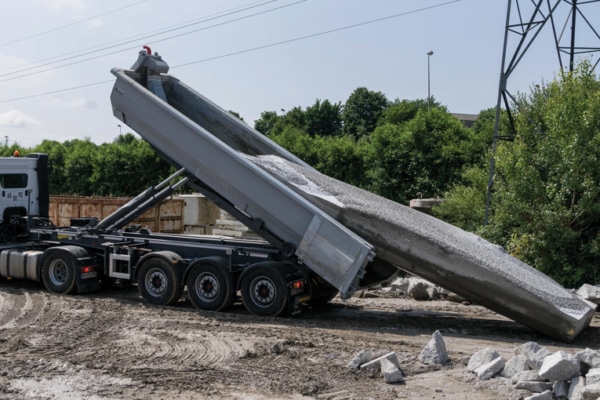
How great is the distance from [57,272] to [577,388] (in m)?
10.0

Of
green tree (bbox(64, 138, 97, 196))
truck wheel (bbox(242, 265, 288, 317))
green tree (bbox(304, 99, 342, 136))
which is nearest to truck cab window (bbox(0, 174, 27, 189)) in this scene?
truck wheel (bbox(242, 265, 288, 317))

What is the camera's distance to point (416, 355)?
8359 millimetres

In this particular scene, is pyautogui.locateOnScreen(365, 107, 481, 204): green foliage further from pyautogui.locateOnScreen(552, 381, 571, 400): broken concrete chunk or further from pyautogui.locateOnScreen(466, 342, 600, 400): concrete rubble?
pyautogui.locateOnScreen(552, 381, 571, 400): broken concrete chunk

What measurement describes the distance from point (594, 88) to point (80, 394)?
40.4 feet

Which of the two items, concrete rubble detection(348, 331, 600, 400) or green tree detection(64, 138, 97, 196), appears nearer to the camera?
concrete rubble detection(348, 331, 600, 400)

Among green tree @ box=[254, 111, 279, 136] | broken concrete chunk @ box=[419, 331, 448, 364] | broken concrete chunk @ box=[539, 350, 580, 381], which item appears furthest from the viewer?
green tree @ box=[254, 111, 279, 136]

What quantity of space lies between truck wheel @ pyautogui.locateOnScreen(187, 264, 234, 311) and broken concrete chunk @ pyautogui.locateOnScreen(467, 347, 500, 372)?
472 centimetres

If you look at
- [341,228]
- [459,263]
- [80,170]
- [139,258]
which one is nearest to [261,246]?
[341,228]

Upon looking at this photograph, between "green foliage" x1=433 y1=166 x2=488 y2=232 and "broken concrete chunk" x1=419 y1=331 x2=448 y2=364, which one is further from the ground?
"green foliage" x1=433 y1=166 x2=488 y2=232

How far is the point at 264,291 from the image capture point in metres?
11.0

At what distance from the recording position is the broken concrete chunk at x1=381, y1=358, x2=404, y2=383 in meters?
7.29

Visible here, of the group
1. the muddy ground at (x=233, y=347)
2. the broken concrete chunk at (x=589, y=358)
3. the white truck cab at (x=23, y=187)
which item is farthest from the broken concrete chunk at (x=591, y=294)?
the white truck cab at (x=23, y=187)

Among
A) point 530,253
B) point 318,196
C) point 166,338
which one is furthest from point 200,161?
point 530,253

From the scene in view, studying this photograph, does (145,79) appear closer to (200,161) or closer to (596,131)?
(200,161)
